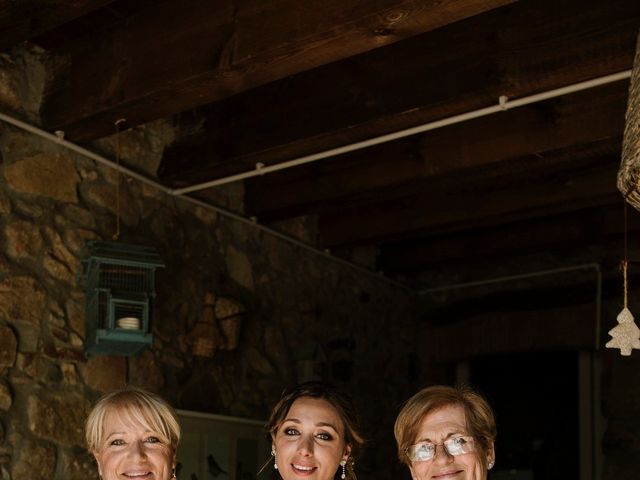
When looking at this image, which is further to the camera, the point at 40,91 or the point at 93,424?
the point at 40,91

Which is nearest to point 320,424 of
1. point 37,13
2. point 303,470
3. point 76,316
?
point 303,470

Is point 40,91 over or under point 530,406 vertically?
over

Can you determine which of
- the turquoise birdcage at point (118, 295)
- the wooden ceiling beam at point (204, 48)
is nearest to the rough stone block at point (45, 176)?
the wooden ceiling beam at point (204, 48)

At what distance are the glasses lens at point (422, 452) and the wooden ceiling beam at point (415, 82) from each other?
53.6 inches

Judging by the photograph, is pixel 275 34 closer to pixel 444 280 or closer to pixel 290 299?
pixel 290 299

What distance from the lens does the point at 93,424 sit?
2.94 m

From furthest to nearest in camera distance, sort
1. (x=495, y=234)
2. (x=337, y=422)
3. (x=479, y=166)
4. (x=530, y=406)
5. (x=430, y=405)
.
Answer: (x=530, y=406) < (x=495, y=234) < (x=479, y=166) < (x=337, y=422) < (x=430, y=405)

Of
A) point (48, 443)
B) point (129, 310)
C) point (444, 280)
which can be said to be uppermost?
point (444, 280)

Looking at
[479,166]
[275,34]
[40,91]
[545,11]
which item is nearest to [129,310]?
[40,91]

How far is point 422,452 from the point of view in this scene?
254cm

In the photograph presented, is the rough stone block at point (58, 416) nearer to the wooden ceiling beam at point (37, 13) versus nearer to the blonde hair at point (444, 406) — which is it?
the wooden ceiling beam at point (37, 13)

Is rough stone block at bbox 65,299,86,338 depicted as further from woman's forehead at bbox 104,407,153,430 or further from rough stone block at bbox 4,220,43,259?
woman's forehead at bbox 104,407,153,430

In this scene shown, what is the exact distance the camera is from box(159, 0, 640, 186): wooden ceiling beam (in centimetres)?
324

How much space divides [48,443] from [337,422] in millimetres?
1329
